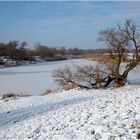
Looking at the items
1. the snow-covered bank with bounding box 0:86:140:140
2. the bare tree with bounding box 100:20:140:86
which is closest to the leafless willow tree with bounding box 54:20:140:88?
the bare tree with bounding box 100:20:140:86

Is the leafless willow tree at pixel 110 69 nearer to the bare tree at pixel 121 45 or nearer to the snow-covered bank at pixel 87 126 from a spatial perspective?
the bare tree at pixel 121 45

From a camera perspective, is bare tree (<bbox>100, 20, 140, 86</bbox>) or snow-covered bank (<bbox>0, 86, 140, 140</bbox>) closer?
snow-covered bank (<bbox>0, 86, 140, 140</bbox>)

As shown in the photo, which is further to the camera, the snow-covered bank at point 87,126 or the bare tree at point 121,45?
the bare tree at point 121,45

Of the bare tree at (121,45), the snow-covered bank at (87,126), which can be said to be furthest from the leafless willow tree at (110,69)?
the snow-covered bank at (87,126)

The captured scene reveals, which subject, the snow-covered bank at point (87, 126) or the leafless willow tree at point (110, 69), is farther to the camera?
the leafless willow tree at point (110, 69)

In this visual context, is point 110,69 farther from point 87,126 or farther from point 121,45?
point 87,126

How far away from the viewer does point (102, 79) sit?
27.3 meters

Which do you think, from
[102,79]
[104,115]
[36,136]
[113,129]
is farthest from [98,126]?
[102,79]

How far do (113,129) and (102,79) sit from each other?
19.7 metres

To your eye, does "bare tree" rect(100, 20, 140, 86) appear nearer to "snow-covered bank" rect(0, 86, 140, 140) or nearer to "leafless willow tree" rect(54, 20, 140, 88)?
"leafless willow tree" rect(54, 20, 140, 88)

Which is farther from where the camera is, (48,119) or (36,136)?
(48,119)

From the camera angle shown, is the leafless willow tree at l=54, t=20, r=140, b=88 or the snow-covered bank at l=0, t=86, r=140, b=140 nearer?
the snow-covered bank at l=0, t=86, r=140, b=140

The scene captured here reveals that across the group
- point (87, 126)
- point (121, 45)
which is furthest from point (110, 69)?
point (87, 126)

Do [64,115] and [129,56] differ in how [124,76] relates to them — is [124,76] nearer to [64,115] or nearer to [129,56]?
[129,56]
